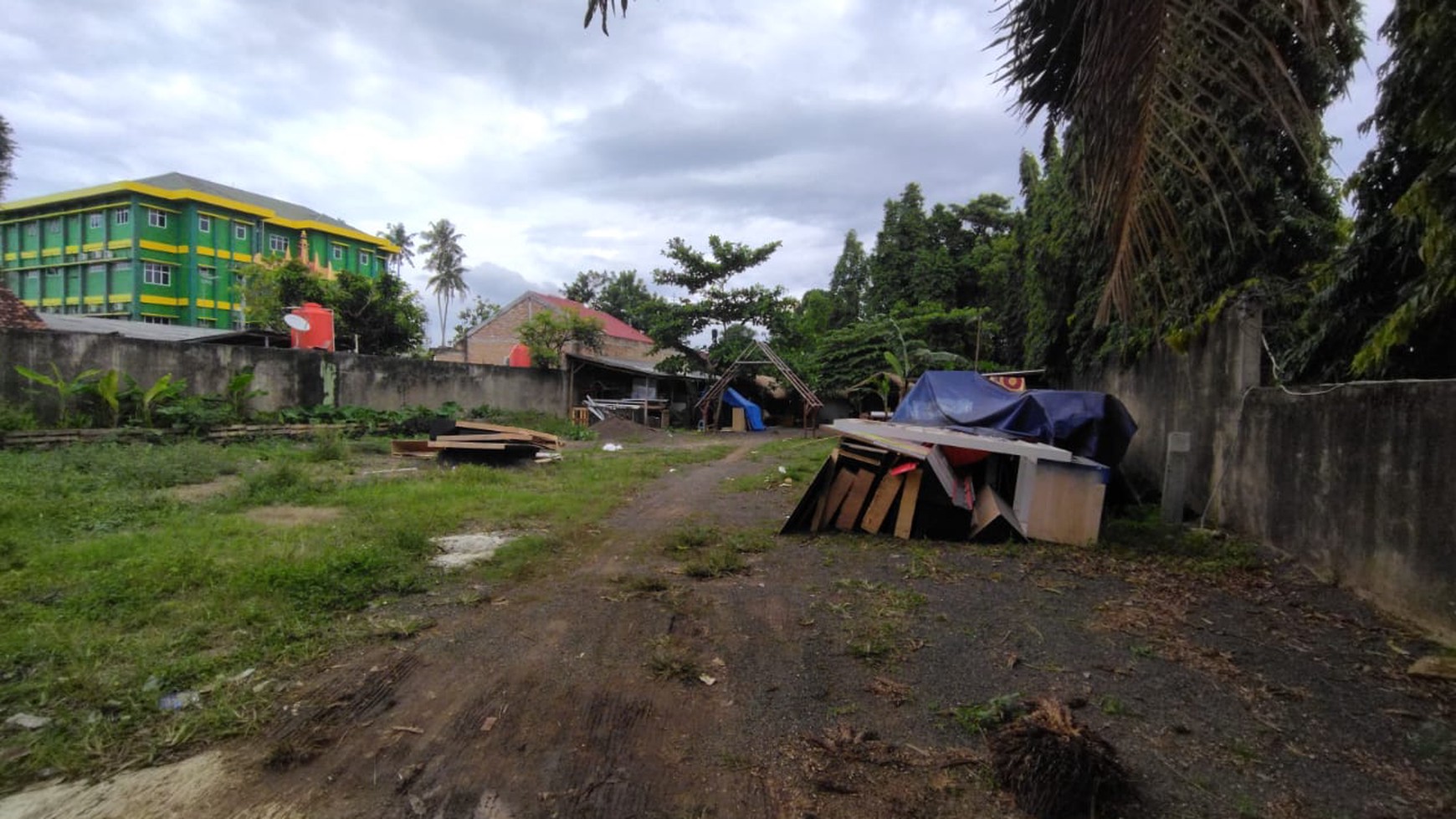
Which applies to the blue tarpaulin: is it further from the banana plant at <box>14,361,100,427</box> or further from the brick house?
the banana plant at <box>14,361,100,427</box>

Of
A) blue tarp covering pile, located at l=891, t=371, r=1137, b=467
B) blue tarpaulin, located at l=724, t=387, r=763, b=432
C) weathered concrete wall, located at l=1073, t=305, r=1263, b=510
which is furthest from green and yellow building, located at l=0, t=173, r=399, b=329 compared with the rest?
weathered concrete wall, located at l=1073, t=305, r=1263, b=510

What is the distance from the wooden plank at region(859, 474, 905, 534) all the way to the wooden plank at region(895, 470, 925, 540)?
79 mm

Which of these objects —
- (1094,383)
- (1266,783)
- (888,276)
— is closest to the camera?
(1266,783)

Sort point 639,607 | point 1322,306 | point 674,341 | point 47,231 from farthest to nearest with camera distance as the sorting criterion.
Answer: point 47,231 → point 674,341 → point 1322,306 → point 639,607

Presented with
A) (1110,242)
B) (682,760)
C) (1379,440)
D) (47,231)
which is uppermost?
(47,231)

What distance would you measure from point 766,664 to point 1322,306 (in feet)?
21.2

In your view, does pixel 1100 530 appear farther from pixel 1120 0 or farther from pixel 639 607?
pixel 1120 0

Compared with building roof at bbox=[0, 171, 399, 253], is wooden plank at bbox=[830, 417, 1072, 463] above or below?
below

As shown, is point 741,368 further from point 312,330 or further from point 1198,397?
point 1198,397

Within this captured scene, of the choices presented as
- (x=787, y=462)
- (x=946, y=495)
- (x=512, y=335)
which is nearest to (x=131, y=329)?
(x=512, y=335)

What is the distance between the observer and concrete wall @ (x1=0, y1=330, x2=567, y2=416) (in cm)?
1252

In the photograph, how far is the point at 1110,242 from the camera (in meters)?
2.41

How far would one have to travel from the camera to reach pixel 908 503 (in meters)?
6.84

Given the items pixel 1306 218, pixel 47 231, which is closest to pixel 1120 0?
pixel 1306 218
